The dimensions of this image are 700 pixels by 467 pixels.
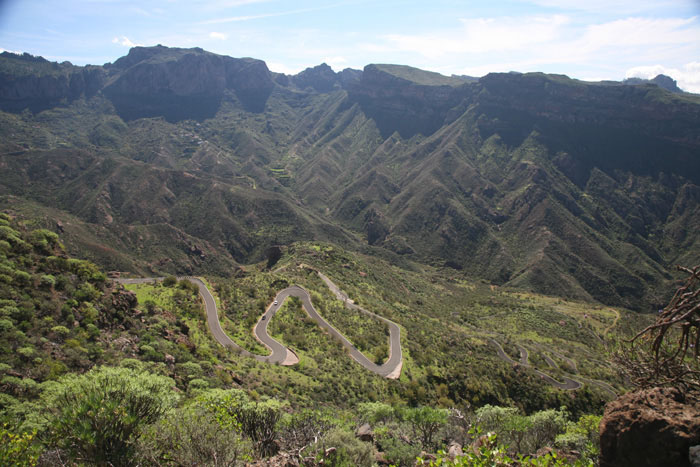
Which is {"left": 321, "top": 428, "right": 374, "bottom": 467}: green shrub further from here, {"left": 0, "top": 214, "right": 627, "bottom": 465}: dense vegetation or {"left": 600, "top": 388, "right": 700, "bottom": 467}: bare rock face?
{"left": 600, "top": 388, "right": 700, "bottom": 467}: bare rock face

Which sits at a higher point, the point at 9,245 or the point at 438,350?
the point at 9,245

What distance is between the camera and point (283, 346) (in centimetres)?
4359

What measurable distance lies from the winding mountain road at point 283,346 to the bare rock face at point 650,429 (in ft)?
116

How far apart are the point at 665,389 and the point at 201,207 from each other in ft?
575

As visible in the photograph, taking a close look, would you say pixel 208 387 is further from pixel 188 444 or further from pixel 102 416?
pixel 102 416

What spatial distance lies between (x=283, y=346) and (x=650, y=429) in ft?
134

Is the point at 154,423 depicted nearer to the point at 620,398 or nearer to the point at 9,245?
the point at 620,398

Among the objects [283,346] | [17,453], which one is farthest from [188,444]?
[283,346]

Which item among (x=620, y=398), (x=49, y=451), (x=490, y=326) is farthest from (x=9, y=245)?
(x=490, y=326)

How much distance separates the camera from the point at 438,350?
173 feet

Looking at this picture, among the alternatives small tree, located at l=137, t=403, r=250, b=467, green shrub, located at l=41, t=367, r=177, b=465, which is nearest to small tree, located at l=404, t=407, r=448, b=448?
small tree, located at l=137, t=403, r=250, b=467

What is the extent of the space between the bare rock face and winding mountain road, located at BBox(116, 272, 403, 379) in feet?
116

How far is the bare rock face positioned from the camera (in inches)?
252

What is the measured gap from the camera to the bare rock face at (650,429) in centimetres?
641
